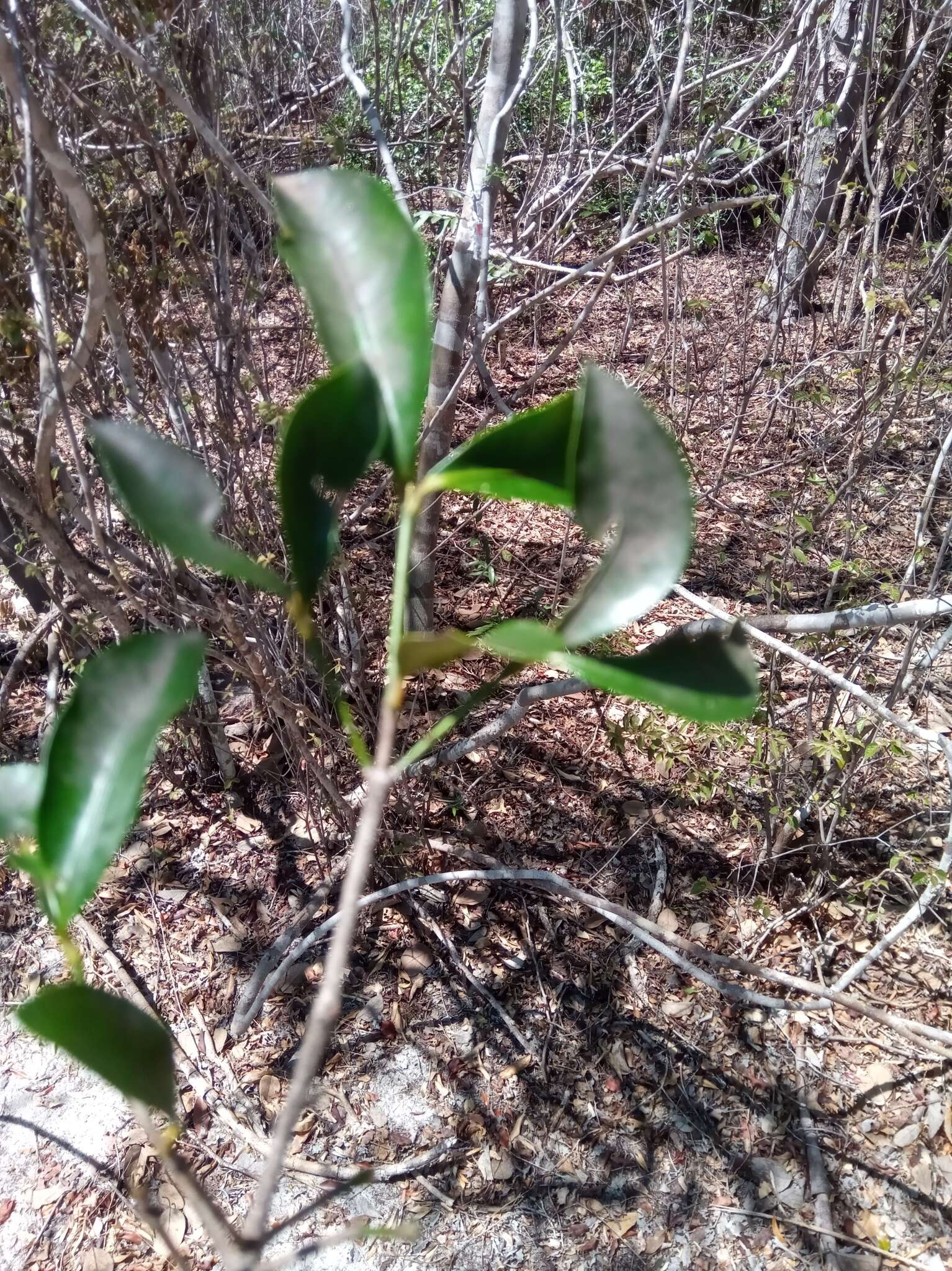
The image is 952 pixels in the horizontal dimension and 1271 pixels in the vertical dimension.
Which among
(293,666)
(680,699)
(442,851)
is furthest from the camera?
(442,851)

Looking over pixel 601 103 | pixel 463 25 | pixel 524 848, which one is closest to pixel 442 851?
pixel 524 848

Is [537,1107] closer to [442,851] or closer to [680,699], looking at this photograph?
[442,851]

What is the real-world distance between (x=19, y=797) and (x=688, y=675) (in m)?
0.31

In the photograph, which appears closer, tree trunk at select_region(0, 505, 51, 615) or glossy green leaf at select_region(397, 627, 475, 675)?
glossy green leaf at select_region(397, 627, 475, 675)

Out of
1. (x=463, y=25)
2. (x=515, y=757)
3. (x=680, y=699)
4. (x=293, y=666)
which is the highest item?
(x=463, y=25)

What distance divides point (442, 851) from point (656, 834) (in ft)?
1.42

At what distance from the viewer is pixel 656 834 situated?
60.9 inches

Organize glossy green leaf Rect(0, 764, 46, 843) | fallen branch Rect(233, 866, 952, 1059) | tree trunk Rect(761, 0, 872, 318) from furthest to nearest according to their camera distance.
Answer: tree trunk Rect(761, 0, 872, 318) < fallen branch Rect(233, 866, 952, 1059) < glossy green leaf Rect(0, 764, 46, 843)

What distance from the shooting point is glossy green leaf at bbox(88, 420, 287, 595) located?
0.99 feet

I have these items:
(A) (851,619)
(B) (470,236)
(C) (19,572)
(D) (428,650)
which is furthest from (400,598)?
(C) (19,572)

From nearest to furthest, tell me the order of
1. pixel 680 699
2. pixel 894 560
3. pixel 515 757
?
pixel 680 699 < pixel 515 757 < pixel 894 560

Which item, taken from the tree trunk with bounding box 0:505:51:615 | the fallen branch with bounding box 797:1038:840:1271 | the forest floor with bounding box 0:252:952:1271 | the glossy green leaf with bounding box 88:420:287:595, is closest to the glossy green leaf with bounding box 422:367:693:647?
the glossy green leaf with bounding box 88:420:287:595

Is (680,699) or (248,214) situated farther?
(248,214)

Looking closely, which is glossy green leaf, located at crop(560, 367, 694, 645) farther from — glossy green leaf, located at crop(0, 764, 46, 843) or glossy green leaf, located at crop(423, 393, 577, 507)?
glossy green leaf, located at crop(0, 764, 46, 843)
